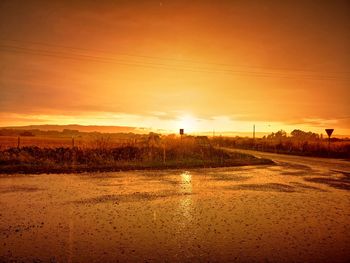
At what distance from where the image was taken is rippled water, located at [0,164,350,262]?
250 inches

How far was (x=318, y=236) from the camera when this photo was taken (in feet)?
24.4

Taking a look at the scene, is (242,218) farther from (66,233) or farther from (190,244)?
(66,233)

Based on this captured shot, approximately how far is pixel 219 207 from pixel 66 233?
15.8 ft

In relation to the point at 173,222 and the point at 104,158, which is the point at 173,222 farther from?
the point at 104,158

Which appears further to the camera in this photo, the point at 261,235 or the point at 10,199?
the point at 10,199

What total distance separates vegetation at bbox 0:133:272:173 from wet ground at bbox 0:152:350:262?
6121mm

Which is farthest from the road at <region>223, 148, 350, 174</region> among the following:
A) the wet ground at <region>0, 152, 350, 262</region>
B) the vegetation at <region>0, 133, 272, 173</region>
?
the wet ground at <region>0, 152, 350, 262</region>

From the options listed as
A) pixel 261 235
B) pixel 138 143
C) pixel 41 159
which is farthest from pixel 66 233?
pixel 138 143

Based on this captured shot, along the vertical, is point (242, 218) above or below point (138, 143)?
below

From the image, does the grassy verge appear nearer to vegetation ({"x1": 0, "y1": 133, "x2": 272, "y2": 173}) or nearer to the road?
vegetation ({"x1": 0, "y1": 133, "x2": 272, "y2": 173})

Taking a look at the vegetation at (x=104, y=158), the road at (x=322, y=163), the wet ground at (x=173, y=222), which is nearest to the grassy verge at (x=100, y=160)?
the vegetation at (x=104, y=158)

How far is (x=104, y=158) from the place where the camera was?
80.7 feet

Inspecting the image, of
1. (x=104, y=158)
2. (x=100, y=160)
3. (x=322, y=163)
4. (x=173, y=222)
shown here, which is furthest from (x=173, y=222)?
(x=322, y=163)

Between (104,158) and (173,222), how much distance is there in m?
16.8
